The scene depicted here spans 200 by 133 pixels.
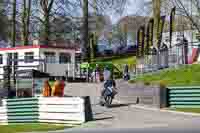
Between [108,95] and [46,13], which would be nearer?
[108,95]

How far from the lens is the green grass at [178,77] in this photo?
28.1 meters

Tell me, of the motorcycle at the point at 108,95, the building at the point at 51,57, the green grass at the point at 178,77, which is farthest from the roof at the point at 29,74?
the building at the point at 51,57

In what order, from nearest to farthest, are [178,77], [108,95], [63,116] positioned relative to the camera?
[63,116] < [108,95] < [178,77]

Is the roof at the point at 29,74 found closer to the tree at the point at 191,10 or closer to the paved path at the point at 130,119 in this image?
the paved path at the point at 130,119

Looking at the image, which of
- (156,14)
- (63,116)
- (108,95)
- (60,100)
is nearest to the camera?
(63,116)

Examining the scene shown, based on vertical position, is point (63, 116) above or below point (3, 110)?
below

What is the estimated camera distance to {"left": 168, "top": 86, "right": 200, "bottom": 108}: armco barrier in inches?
933

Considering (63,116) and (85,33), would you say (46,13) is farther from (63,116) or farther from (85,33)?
(63,116)

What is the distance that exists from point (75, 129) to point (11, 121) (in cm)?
539

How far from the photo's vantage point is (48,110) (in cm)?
2255

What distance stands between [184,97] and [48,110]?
5934 millimetres

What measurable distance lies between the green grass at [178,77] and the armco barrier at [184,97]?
9.60ft

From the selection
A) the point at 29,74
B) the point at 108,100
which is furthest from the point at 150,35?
the point at 108,100

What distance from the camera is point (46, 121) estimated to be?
2269 centimetres
